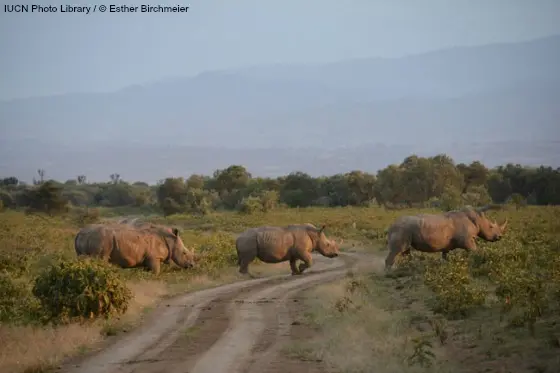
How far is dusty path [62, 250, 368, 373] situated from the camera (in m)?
12.4

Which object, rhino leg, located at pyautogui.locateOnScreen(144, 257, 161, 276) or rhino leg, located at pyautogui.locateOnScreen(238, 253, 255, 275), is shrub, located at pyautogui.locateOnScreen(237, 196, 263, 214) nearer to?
rhino leg, located at pyautogui.locateOnScreen(238, 253, 255, 275)

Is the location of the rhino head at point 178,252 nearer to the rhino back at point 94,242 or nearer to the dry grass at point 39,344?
the rhino back at point 94,242

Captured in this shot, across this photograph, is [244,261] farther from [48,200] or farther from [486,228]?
[48,200]

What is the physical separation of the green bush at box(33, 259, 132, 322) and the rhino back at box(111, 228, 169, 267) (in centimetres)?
651

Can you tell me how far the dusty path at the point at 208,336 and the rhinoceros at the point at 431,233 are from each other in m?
4.34

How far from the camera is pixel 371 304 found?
18250mm

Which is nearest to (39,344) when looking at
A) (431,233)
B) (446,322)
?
(446,322)

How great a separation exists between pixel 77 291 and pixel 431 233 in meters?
13.3

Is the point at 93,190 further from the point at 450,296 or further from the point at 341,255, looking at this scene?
the point at 450,296

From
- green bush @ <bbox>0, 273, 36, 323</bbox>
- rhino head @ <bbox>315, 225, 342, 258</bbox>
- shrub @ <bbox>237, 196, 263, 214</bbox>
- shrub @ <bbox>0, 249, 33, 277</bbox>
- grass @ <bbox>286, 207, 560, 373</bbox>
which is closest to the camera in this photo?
grass @ <bbox>286, 207, 560, 373</bbox>

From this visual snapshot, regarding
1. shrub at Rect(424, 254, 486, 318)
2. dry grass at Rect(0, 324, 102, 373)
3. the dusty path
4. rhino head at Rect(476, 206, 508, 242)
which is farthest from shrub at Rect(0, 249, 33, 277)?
rhino head at Rect(476, 206, 508, 242)

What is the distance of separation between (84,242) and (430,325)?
12.3 m

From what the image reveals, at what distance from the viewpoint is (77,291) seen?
53.9 ft

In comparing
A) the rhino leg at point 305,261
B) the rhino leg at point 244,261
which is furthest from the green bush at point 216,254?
the rhino leg at point 305,261
